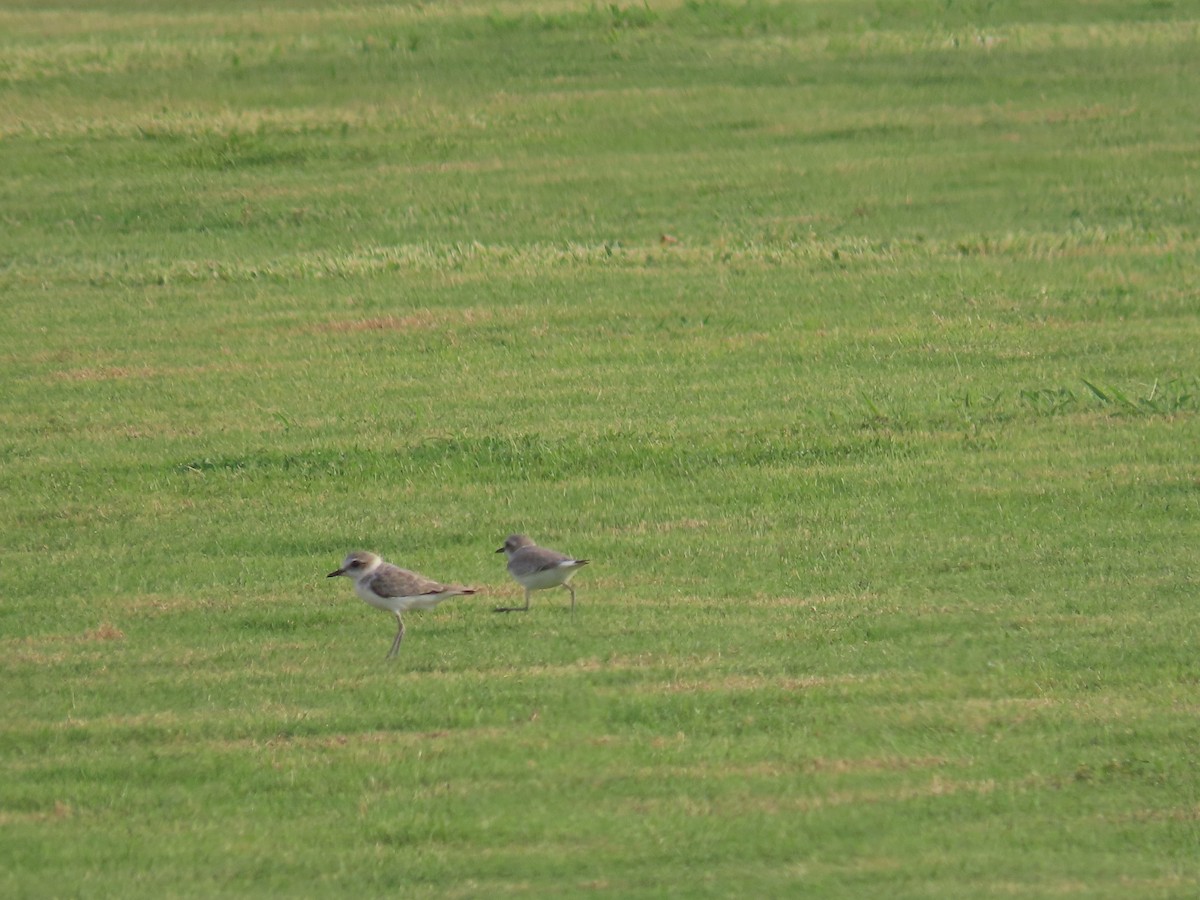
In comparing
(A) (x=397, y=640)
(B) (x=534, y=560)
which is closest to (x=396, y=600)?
(A) (x=397, y=640)

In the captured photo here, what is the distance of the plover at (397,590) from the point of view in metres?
9.80

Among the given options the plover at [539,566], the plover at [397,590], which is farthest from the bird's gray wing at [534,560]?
the plover at [397,590]

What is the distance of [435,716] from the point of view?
895cm

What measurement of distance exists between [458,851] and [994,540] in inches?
209

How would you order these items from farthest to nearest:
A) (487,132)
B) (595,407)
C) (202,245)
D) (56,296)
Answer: (487,132) → (202,245) → (56,296) → (595,407)

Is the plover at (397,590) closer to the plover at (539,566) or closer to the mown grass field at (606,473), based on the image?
the mown grass field at (606,473)

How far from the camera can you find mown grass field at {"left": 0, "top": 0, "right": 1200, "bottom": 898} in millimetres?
7883

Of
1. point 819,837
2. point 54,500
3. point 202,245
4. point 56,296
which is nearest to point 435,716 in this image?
point 819,837

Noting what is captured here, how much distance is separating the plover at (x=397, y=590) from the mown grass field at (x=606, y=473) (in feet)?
0.91

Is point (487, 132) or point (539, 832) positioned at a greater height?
point (487, 132)

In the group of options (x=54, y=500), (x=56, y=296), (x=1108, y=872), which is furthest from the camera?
(x=56, y=296)

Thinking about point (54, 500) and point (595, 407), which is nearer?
point (54, 500)

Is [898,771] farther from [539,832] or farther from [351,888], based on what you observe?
[351,888]

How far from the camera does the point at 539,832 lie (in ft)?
25.3
